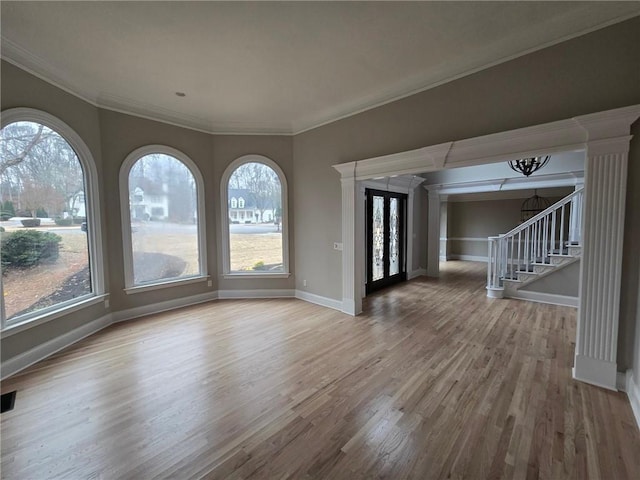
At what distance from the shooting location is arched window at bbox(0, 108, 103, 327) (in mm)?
2779

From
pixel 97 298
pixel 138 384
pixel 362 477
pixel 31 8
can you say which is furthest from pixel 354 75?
pixel 97 298

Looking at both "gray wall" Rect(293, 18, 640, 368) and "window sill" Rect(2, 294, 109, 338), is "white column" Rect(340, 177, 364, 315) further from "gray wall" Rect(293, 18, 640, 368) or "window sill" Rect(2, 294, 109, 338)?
"window sill" Rect(2, 294, 109, 338)

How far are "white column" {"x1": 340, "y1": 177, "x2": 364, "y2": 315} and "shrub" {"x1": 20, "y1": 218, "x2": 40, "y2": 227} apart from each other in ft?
12.1

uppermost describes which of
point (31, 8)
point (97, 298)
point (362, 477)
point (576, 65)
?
point (31, 8)

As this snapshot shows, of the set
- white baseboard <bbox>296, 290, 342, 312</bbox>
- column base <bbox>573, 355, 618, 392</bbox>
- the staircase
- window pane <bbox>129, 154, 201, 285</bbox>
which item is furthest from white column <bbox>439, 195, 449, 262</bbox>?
window pane <bbox>129, 154, 201, 285</bbox>

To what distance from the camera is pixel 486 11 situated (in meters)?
2.29

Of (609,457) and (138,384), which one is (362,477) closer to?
(609,457)

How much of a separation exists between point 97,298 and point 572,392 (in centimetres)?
526

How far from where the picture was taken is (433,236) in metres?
7.32

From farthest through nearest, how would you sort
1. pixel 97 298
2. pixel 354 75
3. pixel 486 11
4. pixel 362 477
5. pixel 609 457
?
pixel 97 298
pixel 354 75
pixel 486 11
pixel 609 457
pixel 362 477

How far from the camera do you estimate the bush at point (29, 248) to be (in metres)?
2.79

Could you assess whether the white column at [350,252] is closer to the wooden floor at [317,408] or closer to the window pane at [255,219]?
the wooden floor at [317,408]

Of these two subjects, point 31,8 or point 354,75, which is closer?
point 31,8

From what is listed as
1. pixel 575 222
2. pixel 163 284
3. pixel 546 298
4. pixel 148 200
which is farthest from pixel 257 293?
pixel 575 222
